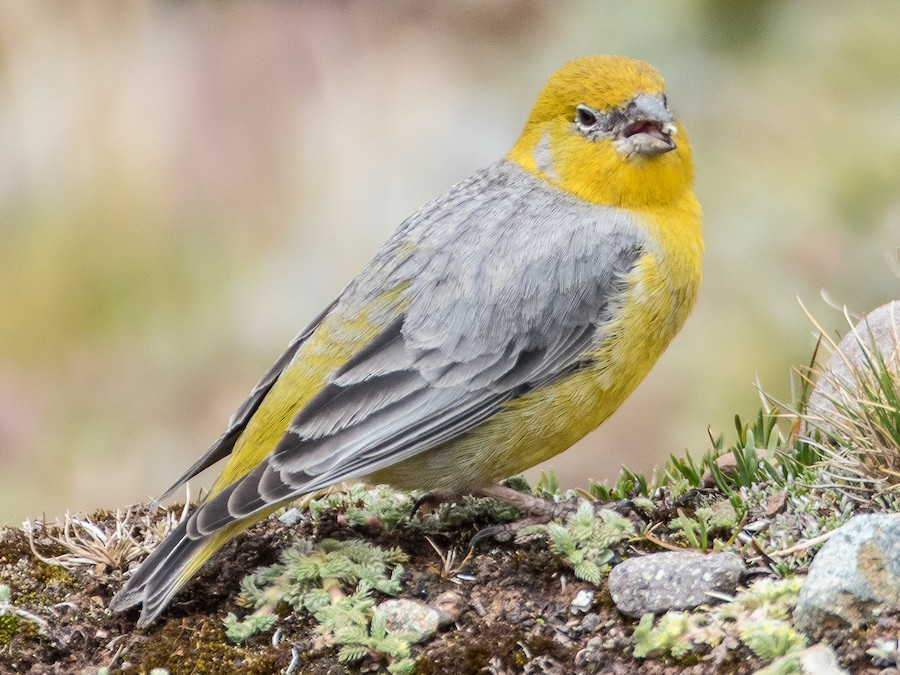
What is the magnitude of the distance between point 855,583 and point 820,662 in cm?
30

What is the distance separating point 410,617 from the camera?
447 cm

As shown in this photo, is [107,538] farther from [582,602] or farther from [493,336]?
[582,602]

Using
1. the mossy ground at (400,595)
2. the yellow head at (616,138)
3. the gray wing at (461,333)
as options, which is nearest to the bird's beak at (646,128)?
the yellow head at (616,138)

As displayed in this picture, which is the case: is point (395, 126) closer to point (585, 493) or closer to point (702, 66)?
point (702, 66)

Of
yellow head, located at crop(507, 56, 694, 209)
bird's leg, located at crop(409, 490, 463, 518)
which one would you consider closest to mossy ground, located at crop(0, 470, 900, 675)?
bird's leg, located at crop(409, 490, 463, 518)

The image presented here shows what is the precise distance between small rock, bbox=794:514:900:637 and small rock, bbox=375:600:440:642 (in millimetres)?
1263

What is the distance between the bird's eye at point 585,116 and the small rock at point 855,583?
2.26 metres

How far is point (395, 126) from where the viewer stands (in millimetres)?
7914

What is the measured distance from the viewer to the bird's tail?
4629mm

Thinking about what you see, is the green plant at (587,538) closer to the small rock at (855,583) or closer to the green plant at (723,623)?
the green plant at (723,623)

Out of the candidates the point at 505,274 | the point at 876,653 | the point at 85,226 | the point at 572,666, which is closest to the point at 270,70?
the point at 85,226

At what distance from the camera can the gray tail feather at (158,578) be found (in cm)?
463

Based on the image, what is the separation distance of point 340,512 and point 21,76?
3.94 metres

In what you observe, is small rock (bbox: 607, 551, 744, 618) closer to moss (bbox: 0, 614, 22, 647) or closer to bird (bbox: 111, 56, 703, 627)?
bird (bbox: 111, 56, 703, 627)
